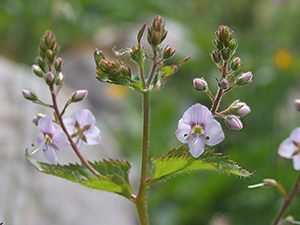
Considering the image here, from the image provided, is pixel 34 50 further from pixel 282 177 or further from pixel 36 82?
pixel 282 177

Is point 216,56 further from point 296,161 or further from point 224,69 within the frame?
point 296,161

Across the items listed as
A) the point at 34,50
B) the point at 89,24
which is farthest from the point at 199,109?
the point at 89,24

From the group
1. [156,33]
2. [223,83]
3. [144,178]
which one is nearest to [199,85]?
[223,83]

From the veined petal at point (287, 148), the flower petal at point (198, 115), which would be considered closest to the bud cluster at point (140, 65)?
the flower petal at point (198, 115)

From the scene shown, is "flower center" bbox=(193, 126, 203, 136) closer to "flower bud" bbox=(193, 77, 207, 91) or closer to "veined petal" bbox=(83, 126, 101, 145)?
"flower bud" bbox=(193, 77, 207, 91)

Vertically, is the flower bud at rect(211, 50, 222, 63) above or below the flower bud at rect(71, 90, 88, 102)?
above

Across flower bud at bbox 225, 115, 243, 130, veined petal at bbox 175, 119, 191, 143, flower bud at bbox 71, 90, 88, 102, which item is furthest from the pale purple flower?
flower bud at bbox 225, 115, 243, 130
